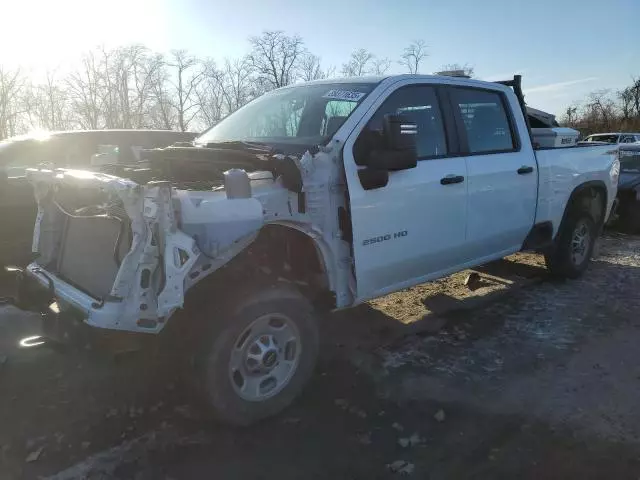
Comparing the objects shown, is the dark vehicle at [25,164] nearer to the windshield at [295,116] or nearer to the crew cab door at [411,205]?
the windshield at [295,116]

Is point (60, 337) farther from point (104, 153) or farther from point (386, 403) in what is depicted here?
point (386, 403)

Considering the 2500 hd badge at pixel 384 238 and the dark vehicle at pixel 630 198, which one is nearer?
the 2500 hd badge at pixel 384 238

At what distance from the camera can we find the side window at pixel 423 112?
388 centimetres

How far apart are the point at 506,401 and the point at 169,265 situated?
7.56 ft

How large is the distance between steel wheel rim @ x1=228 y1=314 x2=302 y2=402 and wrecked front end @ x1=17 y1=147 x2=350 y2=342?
17.1 inches

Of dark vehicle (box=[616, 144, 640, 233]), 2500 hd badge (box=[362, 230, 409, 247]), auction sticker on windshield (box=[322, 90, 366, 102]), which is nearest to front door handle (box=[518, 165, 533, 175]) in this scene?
2500 hd badge (box=[362, 230, 409, 247])

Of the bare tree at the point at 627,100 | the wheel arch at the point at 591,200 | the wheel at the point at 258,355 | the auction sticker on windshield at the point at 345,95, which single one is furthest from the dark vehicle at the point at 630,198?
the bare tree at the point at 627,100

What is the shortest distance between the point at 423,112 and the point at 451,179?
56cm

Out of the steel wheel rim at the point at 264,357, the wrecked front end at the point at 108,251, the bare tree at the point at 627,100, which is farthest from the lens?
the bare tree at the point at 627,100

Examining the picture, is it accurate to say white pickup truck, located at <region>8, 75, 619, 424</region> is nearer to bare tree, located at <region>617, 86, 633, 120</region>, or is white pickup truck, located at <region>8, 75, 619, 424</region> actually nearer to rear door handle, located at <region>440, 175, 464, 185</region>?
rear door handle, located at <region>440, 175, 464, 185</region>

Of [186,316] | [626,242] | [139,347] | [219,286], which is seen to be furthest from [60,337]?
[626,242]

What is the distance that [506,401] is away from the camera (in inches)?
137

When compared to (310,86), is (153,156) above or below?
below

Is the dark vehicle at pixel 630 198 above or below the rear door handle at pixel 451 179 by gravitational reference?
below
